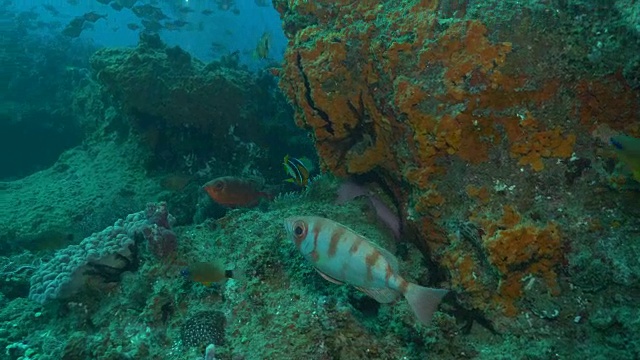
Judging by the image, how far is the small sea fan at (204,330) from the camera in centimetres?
336

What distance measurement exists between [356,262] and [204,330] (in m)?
1.85

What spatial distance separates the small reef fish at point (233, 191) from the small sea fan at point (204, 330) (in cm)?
231

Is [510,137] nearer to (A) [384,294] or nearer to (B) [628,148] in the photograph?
(B) [628,148]

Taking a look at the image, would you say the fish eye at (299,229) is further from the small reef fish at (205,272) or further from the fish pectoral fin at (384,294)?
the small reef fish at (205,272)

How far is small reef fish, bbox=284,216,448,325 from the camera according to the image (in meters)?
2.15

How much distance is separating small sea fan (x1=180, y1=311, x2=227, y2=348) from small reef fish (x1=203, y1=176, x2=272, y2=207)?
7.57 ft

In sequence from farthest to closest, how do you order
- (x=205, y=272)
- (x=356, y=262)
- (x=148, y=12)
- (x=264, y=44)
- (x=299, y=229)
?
(x=148, y=12), (x=264, y=44), (x=205, y=272), (x=299, y=229), (x=356, y=262)

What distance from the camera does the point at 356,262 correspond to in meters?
2.25

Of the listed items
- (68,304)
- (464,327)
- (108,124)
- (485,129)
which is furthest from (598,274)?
(108,124)

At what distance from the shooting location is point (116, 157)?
30.2ft

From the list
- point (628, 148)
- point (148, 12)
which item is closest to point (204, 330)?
point (628, 148)

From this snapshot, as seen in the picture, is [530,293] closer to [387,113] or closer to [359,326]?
[359,326]

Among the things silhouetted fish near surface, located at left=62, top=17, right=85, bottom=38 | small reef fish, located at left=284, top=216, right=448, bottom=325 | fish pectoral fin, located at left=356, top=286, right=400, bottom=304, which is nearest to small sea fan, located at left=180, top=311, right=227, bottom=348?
small reef fish, located at left=284, top=216, right=448, bottom=325

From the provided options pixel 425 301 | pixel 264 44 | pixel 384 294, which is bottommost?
pixel 384 294
